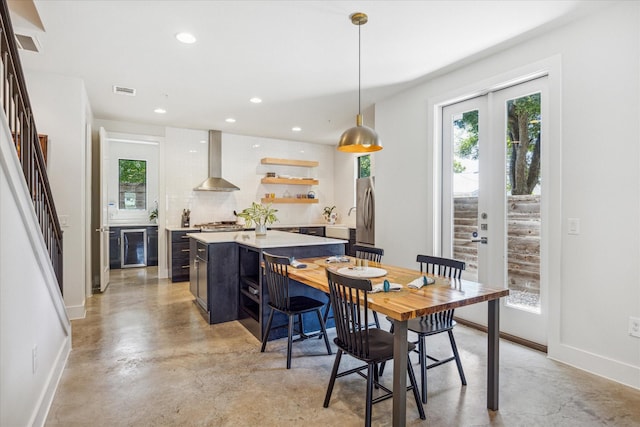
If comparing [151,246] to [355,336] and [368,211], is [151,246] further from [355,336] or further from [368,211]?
[355,336]

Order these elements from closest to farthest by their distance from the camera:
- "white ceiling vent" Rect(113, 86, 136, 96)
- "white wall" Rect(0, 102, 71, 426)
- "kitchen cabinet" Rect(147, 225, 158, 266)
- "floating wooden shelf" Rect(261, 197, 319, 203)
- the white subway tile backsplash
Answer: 1. "white wall" Rect(0, 102, 71, 426)
2. "white ceiling vent" Rect(113, 86, 136, 96)
3. the white subway tile backsplash
4. "floating wooden shelf" Rect(261, 197, 319, 203)
5. "kitchen cabinet" Rect(147, 225, 158, 266)

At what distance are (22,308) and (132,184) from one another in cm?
644

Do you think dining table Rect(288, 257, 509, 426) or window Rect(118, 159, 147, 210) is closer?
dining table Rect(288, 257, 509, 426)

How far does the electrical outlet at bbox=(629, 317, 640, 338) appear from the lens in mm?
2428

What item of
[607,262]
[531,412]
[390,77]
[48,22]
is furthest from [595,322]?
[48,22]

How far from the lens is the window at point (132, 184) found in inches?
299

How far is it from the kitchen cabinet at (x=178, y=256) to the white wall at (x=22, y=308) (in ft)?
10.9

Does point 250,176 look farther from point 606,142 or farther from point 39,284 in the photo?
point 606,142

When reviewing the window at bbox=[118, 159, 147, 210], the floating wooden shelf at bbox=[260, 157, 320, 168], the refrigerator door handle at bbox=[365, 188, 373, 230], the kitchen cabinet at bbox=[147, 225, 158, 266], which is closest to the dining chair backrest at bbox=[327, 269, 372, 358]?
the refrigerator door handle at bbox=[365, 188, 373, 230]

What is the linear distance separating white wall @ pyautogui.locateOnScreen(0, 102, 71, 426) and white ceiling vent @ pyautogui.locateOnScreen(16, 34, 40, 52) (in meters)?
1.90

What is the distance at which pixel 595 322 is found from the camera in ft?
8.70

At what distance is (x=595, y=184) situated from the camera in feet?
8.71

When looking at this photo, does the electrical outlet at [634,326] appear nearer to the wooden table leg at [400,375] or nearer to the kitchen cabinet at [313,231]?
the wooden table leg at [400,375]

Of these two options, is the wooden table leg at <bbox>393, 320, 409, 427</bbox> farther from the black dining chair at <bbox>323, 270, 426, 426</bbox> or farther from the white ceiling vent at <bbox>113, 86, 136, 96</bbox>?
the white ceiling vent at <bbox>113, 86, 136, 96</bbox>
